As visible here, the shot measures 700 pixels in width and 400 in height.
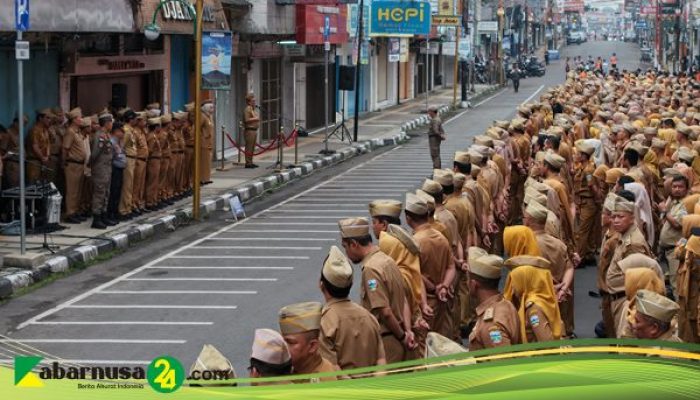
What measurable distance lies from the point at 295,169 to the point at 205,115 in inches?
201

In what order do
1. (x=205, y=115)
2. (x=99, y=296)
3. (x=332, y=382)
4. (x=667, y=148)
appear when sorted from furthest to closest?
1. (x=205, y=115)
2. (x=667, y=148)
3. (x=99, y=296)
4. (x=332, y=382)

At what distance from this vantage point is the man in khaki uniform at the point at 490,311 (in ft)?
28.0

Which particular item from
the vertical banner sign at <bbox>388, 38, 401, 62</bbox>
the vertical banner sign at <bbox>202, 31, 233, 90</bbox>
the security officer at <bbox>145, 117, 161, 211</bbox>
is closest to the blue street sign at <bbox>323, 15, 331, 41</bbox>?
the vertical banner sign at <bbox>388, 38, 401, 62</bbox>

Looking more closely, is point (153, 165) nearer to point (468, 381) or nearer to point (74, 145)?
point (74, 145)

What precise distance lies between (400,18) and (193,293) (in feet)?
110

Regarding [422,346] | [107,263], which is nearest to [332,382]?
[422,346]

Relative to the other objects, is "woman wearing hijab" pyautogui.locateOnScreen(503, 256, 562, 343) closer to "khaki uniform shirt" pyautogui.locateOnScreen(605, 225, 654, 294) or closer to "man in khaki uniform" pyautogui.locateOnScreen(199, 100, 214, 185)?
"khaki uniform shirt" pyautogui.locateOnScreen(605, 225, 654, 294)

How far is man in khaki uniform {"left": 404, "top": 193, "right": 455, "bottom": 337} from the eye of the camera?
11.2 meters

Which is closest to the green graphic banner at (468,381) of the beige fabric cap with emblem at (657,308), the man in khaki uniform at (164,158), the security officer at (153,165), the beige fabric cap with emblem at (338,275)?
the beige fabric cap with emblem at (657,308)

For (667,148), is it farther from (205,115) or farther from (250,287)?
(205,115)

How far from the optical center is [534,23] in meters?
146

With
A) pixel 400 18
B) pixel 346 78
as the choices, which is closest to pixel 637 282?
pixel 346 78

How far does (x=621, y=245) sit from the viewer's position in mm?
11867

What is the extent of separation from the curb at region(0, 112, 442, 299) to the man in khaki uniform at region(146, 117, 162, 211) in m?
0.42
